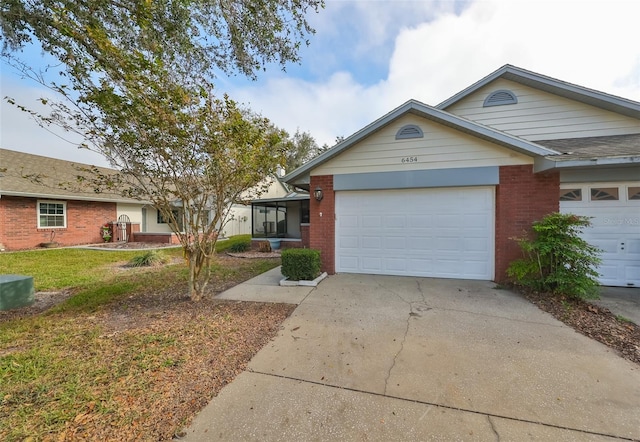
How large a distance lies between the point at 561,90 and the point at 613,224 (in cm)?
407

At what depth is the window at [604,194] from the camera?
5.92 metres

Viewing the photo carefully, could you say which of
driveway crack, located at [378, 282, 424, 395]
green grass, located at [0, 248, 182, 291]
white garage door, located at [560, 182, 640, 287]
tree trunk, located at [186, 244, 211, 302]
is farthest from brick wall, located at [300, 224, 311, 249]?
white garage door, located at [560, 182, 640, 287]

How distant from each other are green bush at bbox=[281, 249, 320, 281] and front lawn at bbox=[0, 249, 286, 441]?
1.50m

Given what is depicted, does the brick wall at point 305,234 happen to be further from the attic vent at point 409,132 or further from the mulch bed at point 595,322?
the mulch bed at point 595,322

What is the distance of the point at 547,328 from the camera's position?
157 inches

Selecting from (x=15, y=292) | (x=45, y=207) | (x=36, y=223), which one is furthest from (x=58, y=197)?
(x=15, y=292)

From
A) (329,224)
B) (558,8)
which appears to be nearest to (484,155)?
(558,8)

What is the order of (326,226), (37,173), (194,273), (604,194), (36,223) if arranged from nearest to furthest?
(194,273), (604,194), (326,226), (36,223), (37,173)

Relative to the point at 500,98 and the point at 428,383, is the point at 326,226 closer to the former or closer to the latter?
the point at 428,383

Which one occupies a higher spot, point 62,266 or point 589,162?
point 589,162

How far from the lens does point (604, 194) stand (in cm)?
596

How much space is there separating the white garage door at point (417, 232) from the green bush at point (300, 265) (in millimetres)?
1148

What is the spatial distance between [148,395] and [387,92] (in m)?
12.5

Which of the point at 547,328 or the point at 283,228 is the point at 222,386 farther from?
the point at 283,228
